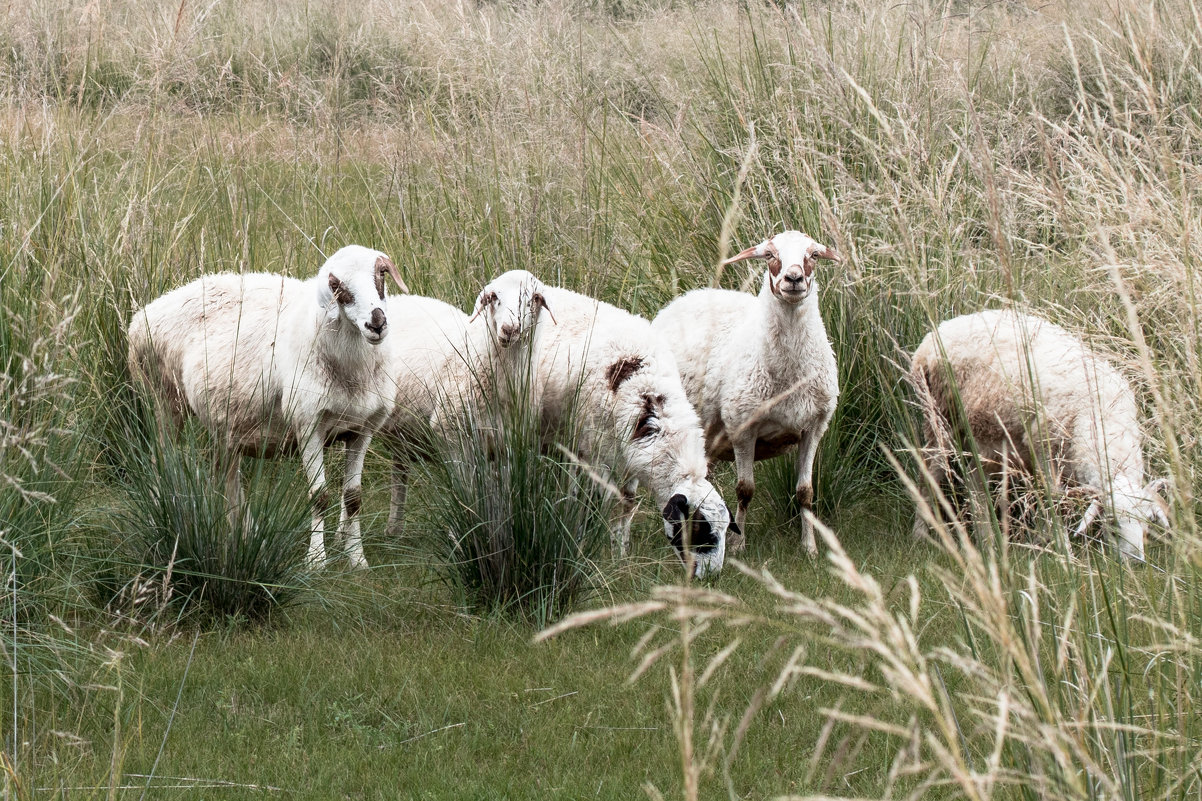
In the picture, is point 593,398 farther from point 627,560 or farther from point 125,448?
point 125,448

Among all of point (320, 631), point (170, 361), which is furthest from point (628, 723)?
point (170, 361)

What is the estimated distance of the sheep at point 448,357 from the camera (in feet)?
18.9

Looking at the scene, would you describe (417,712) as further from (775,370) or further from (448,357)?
(775,370)

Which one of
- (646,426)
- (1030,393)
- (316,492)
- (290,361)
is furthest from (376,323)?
A: (1030,393)

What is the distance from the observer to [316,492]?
595cm

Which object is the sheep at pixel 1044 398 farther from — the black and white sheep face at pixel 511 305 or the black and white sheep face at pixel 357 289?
the black and white sheep face at pixel 357 289

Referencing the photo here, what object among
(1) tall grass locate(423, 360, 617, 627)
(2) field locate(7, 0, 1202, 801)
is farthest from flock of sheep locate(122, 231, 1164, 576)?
(2) field locate(7, 0, 1202, 801)

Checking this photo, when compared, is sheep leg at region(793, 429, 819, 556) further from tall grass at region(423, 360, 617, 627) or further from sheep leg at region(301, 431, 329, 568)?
sheep leg at region(301, 431, 329, 568)

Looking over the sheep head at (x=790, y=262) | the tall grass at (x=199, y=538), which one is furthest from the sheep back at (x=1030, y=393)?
the tall grass at (x=199, y=538)

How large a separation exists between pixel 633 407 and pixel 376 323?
4.53ft

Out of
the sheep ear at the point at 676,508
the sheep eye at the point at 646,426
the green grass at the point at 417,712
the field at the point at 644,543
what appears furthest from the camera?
the sheep eye at the point at 646,426

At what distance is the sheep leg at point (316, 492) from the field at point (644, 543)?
16 centimetres

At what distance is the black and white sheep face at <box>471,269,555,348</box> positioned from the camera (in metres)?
6.05

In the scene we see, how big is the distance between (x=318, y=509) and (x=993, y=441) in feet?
11.1
